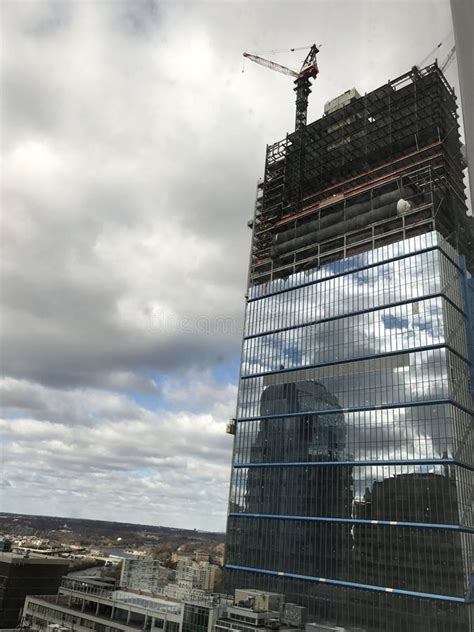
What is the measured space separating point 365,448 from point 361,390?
11.6 ft

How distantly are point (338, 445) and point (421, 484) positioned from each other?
5.78 meters

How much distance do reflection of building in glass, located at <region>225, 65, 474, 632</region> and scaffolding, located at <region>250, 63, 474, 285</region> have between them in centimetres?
13

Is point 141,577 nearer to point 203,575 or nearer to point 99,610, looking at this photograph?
point 99,610

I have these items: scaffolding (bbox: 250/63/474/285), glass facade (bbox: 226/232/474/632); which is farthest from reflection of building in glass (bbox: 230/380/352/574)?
scaffolding (bbox: 250/63/474/285)

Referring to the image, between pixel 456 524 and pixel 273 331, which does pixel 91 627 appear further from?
pixel 273 331

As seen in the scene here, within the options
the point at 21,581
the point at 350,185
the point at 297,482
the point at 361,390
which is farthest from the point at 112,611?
the point at 350,185

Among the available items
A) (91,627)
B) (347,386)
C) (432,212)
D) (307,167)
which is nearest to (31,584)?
(91,627)

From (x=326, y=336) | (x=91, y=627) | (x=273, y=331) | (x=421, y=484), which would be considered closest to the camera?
(x=91, y=627)

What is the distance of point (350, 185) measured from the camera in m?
38.1

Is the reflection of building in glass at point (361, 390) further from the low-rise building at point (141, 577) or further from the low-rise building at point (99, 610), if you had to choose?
the low-rise building at point (99, 610)

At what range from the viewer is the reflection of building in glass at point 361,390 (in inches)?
993

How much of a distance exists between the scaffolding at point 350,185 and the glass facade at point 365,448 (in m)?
2.21

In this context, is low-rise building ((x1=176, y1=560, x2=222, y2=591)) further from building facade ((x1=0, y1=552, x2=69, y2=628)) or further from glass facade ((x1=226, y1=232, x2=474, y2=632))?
building facade ((x1=0, y1=552, x2=69, y2=628))

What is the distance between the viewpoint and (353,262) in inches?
1367
